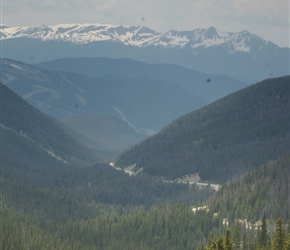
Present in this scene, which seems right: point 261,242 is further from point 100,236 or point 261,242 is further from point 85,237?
point 100,236

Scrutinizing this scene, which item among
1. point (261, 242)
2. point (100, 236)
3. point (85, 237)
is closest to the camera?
point (261, 242)

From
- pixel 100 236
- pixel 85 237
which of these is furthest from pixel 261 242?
pixel 100 236

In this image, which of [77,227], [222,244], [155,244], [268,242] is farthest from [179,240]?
Result: [222,244]

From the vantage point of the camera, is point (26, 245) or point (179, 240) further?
point (179, 240)

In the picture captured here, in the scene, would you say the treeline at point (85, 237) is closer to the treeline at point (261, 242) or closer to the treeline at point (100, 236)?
the treeline at point (100, 236)

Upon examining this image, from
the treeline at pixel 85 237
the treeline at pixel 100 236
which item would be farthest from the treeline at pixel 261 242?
the treeline at pixel 85 237

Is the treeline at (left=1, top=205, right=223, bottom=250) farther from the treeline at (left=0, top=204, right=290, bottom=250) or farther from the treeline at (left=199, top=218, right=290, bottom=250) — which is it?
the treeline at (left=199, top=218, right=290, bottom=250)

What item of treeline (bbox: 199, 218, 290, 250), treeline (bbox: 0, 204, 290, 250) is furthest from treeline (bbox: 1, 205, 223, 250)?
treeline (bbox: 199, 218, 290, 250)

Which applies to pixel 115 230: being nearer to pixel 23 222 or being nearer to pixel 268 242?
pixel 23 222

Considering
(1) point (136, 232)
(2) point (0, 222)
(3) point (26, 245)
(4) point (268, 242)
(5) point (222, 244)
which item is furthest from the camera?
(1) point (136, 232)

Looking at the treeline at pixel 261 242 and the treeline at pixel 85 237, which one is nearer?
the treeline at pixel 261 242

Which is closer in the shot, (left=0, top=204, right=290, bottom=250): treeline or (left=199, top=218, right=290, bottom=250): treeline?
(left=199, top=218, right=290, bottom=250): treeline

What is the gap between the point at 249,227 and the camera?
632ft

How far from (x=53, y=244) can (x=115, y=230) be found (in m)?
30.5
